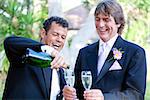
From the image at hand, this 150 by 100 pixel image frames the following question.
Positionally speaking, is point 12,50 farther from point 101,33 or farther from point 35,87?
point 101,33

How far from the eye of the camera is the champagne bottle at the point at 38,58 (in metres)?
2.16

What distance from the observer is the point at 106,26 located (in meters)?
2.63

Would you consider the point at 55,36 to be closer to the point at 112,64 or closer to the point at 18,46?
the point at 112,64

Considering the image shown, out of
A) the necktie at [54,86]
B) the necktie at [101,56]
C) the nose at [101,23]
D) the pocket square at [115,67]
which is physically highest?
the nose at [101,23]

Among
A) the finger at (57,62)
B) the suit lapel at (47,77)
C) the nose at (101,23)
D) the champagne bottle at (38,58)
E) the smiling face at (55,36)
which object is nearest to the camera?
the finger at (57,62)

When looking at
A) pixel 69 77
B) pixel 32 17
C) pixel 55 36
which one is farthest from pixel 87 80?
pixel 32 17

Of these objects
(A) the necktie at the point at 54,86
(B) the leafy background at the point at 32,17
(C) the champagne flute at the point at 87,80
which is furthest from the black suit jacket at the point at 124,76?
(B) the leafy background at the point at 32,17

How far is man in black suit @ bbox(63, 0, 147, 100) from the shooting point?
8.20ft

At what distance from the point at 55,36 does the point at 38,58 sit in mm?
610

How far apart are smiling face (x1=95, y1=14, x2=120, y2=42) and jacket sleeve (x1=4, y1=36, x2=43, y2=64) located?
21.2 inches

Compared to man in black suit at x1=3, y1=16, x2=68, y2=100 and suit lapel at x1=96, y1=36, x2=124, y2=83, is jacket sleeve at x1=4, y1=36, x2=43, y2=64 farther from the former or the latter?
suit lapel at x1=96, y1=36, x2=124, y2=83

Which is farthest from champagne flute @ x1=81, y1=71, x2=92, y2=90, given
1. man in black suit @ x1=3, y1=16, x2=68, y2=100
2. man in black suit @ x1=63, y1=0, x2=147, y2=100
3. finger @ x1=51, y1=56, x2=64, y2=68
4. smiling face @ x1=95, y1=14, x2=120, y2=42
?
finger @ x1=51, y1=56, x2=64, y2=68

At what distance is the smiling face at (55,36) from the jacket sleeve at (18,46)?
42 centimetres

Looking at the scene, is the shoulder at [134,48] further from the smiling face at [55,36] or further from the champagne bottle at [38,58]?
the champagne bottle at [38,58]
